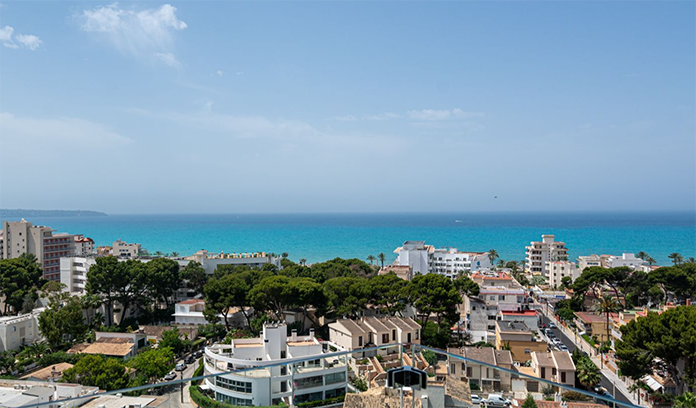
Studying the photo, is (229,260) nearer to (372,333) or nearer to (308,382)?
(372,333)

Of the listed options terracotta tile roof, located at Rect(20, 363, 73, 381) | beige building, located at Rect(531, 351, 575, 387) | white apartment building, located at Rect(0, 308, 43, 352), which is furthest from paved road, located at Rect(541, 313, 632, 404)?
white apartment building, located at Rect(0, 308, 43, 352)

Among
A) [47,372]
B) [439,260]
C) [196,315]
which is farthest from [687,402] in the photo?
[439,260]

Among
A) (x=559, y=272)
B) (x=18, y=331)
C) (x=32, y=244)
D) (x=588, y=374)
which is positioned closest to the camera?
(x=588, y=374)

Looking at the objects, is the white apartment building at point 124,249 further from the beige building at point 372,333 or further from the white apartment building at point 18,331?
the beige building at point 372,333

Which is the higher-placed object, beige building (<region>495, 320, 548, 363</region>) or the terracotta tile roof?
beige building (<region>495, 320, 548, 363</region>)

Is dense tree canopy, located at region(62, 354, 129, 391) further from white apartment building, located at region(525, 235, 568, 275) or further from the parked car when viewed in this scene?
white apartment building, located at region(525, 235, 568, 275)
